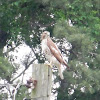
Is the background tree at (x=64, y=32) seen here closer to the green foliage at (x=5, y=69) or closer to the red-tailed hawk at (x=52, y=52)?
the green foliage at (x=5, y=69)

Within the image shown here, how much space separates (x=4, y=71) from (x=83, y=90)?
101 inches

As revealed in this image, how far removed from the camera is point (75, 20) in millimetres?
17047

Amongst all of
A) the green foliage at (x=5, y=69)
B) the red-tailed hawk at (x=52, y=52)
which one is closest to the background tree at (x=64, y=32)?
the green foliage at (x=5, y=69)

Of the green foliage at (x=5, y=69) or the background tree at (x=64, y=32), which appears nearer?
the green foliage at (x=5, y=69)

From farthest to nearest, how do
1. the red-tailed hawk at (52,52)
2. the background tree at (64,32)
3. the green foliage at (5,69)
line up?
the background tree at (64,32) < the green foliage at (5,69) < the red-tailed hawk at (52,52)

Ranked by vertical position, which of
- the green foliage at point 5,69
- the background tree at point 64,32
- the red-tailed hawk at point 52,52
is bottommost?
the red-tailed hawk at point 52,52

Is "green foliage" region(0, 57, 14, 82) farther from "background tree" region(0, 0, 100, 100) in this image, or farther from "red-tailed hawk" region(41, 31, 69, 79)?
"red-tailed hawk" region(41, 31, 69, 79)

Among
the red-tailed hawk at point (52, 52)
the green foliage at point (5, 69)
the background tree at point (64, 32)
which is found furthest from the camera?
the background tree at point (64, 32)

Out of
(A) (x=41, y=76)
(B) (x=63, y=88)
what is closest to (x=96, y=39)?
(B) (x=63, y=88)

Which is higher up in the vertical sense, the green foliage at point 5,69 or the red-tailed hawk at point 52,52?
the green foliage at point 5,69

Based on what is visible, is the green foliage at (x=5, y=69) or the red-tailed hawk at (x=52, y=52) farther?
the green foliage at (x=5, y=69)

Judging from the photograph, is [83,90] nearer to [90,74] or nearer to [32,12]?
[90,74]

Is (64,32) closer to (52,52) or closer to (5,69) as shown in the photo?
(5,69)

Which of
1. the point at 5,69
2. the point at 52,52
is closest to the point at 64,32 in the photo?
the point at 5,69
